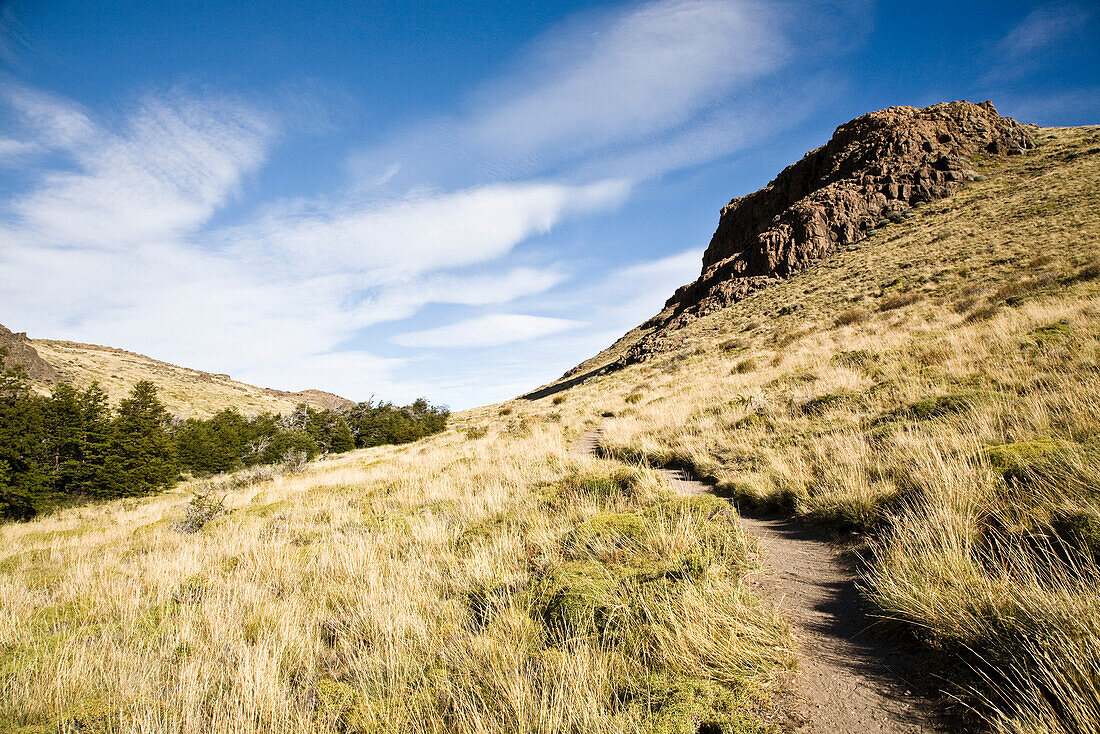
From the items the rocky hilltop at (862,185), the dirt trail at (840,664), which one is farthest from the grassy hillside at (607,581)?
the rocky hilltop at (862,185)

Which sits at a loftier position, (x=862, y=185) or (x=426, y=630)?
(x=862, y=185)

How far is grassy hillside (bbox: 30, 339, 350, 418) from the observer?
44291mm

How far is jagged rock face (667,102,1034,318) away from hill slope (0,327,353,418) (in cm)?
4687

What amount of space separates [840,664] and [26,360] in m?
60.3

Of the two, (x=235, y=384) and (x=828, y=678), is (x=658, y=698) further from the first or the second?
(x=235, y=384)

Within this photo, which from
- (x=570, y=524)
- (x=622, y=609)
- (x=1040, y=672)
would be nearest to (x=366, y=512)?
(x=570, y=524)

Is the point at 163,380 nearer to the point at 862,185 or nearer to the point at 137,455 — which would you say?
the point at 137,455

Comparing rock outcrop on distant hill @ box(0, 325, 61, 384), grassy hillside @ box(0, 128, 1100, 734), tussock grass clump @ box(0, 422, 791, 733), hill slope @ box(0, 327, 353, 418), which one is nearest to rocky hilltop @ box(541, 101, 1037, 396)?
grassy hillside @ box(0, 128, 1100, 734)

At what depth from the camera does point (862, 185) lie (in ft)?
154

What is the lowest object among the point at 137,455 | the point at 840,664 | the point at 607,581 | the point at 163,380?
the point at 840,664

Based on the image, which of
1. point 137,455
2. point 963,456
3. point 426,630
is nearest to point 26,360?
point 137,455

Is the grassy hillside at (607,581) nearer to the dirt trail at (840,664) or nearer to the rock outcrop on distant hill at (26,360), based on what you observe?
the dirt trail at (840,664)

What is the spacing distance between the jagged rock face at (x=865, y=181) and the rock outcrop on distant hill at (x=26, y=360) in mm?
61106

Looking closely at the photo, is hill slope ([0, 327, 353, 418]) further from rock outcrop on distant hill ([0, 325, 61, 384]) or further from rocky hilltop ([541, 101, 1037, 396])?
rocky hilltop ([541, 101, 1037, 396])
